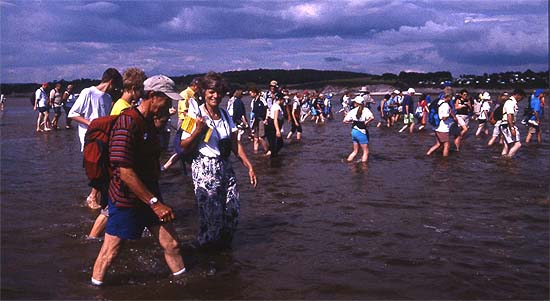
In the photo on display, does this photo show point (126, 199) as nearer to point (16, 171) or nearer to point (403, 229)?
point (403, 229)

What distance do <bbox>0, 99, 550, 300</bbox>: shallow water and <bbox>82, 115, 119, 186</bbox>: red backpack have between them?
1.11m

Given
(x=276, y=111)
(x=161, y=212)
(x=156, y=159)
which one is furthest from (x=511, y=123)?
(x=161, y=212)

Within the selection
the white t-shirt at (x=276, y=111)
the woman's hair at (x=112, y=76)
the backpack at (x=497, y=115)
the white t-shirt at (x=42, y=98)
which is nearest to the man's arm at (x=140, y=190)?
the woman's hair at (x=112, y=76)

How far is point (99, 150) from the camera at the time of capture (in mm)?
4516

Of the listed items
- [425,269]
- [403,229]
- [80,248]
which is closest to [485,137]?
[403,229]

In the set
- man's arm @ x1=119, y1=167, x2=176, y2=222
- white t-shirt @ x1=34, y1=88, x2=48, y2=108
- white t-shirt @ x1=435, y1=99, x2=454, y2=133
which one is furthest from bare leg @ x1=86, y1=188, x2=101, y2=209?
white t-shirt @ x1=34, y1=88, x2=48, y2=108

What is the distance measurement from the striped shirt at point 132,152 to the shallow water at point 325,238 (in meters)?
1.02

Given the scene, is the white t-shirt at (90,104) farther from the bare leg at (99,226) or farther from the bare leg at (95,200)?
the bare leg at (99,226)

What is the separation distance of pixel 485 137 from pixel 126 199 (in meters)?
17.9

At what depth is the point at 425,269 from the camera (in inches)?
222

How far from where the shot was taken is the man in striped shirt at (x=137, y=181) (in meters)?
4.30

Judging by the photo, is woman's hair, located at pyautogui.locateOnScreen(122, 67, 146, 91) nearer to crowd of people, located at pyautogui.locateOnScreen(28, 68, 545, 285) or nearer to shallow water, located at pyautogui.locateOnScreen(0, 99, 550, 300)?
crowd of people, located at pyautogui.locateOnScreen(28, 68, 545, 285)

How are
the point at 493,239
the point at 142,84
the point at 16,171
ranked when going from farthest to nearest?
the point at 16,171 < the point at 493,239 < the point at 142,84

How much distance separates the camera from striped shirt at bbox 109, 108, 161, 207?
429 cm
